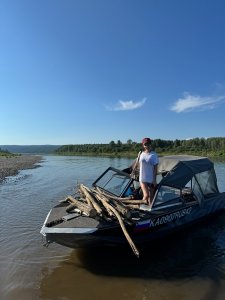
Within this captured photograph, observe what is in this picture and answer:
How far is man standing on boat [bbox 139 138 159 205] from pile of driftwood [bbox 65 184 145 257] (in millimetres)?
397

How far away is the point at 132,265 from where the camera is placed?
324 inches

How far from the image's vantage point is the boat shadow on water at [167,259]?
307 inches

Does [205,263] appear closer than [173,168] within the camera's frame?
Yes

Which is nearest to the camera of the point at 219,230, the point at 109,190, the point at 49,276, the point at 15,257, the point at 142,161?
the point at 49,276

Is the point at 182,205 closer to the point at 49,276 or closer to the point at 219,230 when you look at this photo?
the point at 219,230

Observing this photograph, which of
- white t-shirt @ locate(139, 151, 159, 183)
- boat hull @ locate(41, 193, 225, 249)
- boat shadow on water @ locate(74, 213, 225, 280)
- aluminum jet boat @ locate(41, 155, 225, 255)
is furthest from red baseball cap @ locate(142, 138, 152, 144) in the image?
boat shadow on water @ locate(74, 213, 225, 280)

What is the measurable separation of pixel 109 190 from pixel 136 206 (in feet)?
5.48

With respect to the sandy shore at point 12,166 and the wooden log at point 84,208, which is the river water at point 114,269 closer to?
the wooden log at point 84,208

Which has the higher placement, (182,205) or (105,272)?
(182,205)

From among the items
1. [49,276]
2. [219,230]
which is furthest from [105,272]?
[219,230]

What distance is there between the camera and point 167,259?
872 cm

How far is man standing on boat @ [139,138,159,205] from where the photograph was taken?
9.53m

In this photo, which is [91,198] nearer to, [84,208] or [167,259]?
[84,208]

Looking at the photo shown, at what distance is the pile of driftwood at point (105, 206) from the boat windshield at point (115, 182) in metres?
0.49
